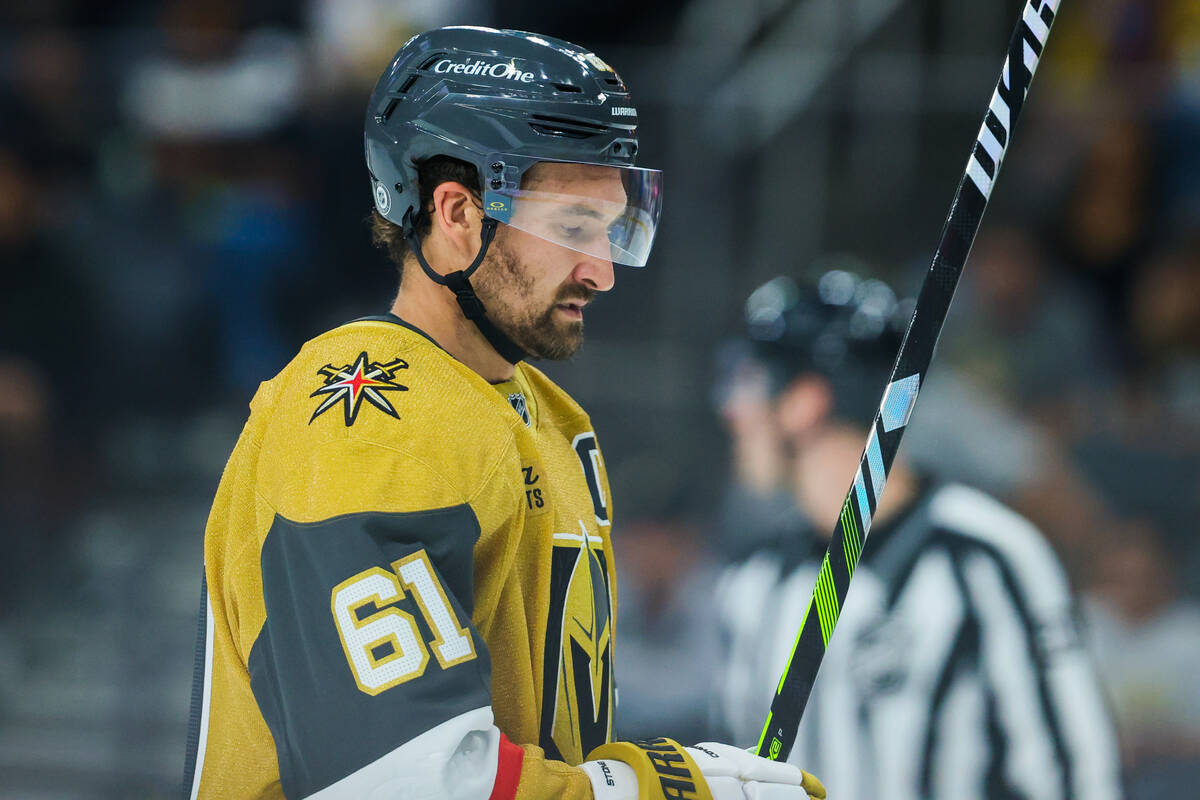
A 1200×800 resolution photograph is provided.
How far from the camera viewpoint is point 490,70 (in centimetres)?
186

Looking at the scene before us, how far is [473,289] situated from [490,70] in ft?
0.96

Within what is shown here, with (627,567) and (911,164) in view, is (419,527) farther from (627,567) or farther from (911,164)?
(911,164)

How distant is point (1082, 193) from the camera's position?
518cm

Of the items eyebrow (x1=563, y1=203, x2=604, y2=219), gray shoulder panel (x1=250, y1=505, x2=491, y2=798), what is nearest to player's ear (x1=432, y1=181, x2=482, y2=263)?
eyebrow (x1=563, y1=203, x2=604, y2=219)

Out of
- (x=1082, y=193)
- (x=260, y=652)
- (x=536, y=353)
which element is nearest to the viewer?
(x=260, y=652)

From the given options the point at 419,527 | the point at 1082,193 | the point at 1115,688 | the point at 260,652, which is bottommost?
the point at 1115,688

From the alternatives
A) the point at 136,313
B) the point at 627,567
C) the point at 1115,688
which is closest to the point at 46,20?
the point at 136,313

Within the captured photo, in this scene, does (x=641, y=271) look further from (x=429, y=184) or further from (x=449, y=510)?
(x=449, y=510)

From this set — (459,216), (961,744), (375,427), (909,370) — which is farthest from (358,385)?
(961,744)

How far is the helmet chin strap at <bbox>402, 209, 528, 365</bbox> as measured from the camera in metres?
1.85

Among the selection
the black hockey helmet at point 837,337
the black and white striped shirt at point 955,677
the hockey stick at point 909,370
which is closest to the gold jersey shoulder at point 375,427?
the hockey stick at point 909,370

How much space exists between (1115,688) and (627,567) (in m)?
1.63

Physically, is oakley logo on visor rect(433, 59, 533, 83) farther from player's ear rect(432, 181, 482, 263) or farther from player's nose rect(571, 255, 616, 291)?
player's nose rect(571, 255, 616, 291)

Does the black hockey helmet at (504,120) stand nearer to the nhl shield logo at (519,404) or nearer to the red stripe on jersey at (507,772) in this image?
the nhl shield logo at (519,404)
